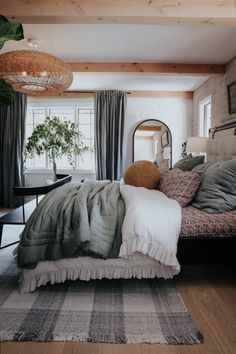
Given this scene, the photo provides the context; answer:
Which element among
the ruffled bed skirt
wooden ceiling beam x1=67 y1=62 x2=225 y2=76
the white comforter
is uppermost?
wooden ceiling beam x1=67 y1=62 x2=225 y2=76

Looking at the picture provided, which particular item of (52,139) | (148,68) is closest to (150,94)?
(148,68)

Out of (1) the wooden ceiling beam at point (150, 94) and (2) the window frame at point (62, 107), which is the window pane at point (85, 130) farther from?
(1) the wooden ceiling beam at point (150, 94)

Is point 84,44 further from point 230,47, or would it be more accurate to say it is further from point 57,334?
point 57,334

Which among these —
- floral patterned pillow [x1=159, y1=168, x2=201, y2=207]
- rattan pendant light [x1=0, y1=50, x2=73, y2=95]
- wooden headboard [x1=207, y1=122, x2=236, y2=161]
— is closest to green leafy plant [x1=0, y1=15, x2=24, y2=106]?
rattan pendant light [x1=0, y1=50, x2=73, y2=95]

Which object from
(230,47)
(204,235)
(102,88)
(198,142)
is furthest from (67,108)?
(204,235)

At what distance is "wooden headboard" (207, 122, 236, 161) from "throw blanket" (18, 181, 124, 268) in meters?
1.65

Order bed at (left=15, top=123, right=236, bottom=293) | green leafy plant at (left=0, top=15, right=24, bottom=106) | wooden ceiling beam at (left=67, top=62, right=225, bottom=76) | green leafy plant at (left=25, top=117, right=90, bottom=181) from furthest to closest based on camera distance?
green leafy plant at (left=25, top=117, right=90, bottom=181), wooden ceiling beam at (left=67, top=62, right=225, bottom=76), bed at (left=15, top=123, right=236, bottom=293), green leafy plant at (left=0, top=15, right=24, bottom=106)

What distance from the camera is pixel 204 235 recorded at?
1.95 m

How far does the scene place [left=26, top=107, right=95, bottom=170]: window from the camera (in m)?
5.67

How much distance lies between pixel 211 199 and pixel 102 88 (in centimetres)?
381

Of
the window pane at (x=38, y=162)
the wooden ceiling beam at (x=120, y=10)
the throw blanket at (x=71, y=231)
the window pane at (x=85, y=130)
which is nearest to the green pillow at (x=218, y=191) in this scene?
the throw blanket at (x=71, y=231)

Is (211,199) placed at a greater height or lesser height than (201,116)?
lesser

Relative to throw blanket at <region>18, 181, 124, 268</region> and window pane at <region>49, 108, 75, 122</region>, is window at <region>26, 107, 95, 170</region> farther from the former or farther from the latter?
throw blanket at <region>18, 181, 124, 268</region>

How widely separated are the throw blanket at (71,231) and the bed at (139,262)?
0.07 metres
